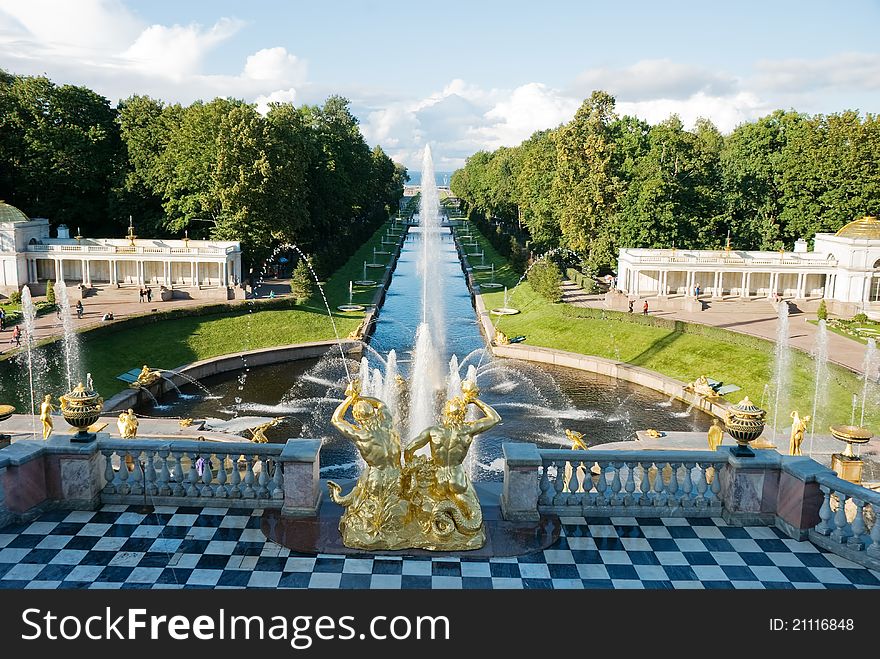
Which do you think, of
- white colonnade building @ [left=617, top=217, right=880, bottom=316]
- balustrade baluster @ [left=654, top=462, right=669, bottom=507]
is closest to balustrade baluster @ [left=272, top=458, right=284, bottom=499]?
balustrade baluster @ [left=654, top=462, right=669, bottom=507]

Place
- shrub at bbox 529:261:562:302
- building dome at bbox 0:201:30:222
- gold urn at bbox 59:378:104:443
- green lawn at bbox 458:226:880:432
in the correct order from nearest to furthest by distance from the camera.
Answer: gold urn at bbox 59:378:104:443 → green lawn at bbox 458:226:880:432 → shrub at bbox 529:261:562:302 → building dome at bbox 0:201:30:222

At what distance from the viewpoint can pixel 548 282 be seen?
6000cm

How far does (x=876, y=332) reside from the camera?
51.3m

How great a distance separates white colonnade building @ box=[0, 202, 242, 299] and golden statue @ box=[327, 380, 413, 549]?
4970cm

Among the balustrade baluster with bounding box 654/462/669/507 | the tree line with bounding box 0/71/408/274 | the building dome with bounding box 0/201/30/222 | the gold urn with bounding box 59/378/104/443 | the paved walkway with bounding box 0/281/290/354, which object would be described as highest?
the tree line with bounding box 0/71/408/274

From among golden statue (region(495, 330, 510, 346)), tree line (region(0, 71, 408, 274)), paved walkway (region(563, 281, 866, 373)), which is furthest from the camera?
tree line (region(0, 71, 408, 274))

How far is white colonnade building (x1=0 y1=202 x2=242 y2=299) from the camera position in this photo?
61312 millimetres

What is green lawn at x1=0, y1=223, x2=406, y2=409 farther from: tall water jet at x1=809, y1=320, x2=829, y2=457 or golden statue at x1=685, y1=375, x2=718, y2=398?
tall water jet at x1=809, y1=320, x2=829, y2=457

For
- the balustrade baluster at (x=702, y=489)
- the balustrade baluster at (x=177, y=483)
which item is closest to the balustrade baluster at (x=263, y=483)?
the balustrade baluster at (x=177, y=483)

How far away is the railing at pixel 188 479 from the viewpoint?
14859 mm

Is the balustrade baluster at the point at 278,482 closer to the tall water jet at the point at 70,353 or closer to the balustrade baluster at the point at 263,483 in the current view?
the balustrade baluster at the point at 263,483

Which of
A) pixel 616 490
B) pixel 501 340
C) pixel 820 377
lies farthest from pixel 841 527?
pixel 501 340

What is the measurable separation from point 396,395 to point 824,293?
4309cm
